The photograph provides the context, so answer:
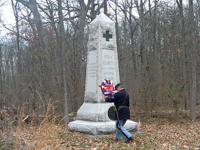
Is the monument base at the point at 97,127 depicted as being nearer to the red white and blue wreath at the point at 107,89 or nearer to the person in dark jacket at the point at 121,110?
the person in dark jacket at the point at 121,110

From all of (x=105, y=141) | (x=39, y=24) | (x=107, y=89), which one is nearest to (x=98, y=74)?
(x=107, y=89)

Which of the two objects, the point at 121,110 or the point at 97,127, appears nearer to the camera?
the point at 121,110

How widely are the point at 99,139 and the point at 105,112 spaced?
1027 mm

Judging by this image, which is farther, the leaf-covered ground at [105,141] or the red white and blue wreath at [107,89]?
the red white and blue wreath at [107,89]

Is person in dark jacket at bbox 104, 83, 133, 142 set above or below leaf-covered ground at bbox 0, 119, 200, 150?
above

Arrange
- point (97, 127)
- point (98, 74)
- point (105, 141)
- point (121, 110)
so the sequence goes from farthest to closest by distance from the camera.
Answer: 1. point (98, 74)
2. point (97, 127)
3. point (105, 141)
4. point (121, 110)

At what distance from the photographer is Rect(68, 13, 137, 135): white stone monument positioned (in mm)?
7559

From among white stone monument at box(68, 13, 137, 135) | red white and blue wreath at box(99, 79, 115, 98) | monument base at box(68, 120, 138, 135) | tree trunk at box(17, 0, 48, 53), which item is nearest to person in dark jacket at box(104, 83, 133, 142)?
red white and blue wreath at box(99, 79, 115, 98)

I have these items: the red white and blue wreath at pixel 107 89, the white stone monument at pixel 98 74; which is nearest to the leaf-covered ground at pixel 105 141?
the white stone monument at pixel 98 74

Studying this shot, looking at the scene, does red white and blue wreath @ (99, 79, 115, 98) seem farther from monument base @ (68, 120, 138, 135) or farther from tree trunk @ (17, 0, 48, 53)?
tree trunk @ (17, 0, 48, 53)

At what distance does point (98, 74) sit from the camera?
781 cm

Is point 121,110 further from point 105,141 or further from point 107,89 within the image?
point 105,141

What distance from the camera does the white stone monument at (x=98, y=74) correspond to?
7.56 metres

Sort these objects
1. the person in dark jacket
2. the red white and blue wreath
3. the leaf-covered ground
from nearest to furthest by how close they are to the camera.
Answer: the leaf-covered ground, the person in dark jacket, the red white and blue wreath
